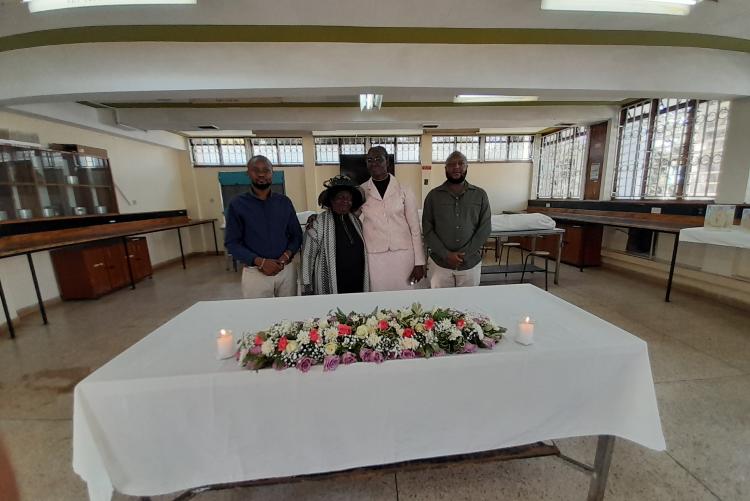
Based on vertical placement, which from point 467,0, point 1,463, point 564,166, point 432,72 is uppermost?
point 467,0

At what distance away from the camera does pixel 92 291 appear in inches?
163

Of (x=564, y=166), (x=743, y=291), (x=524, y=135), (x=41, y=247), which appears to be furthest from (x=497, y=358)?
(x=524, y=135)

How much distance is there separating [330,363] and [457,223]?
5.29 feet

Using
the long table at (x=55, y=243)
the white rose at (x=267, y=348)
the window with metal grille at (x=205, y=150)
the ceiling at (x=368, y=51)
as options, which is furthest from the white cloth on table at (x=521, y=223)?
the window with metal grille at (x=205, y=150)

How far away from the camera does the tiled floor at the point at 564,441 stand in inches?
53.4

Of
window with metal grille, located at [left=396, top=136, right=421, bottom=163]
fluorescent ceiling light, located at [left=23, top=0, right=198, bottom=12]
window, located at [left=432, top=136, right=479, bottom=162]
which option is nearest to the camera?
fluorescent ceiling light, located at [left=23, top=0, right=198, bottom=12]

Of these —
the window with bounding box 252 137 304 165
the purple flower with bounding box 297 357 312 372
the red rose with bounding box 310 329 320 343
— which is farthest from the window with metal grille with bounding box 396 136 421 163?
the purple flower with bounding box 297 357 312 372

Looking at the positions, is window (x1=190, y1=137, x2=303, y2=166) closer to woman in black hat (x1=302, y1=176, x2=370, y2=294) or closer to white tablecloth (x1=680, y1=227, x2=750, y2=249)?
woman in black hat (x1=302, y1=176, x2=370, y2=294)

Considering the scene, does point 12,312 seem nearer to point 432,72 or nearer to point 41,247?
point 41,247

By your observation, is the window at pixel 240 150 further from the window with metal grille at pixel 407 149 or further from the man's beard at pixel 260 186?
the man's beard at pixel 260 186

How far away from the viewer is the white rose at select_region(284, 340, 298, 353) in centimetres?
97

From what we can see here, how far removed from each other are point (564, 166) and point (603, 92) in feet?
12.4

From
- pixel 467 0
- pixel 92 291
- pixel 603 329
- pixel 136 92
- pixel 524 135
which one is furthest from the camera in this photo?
pixel 524 135

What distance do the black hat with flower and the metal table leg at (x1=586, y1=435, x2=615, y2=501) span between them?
1746 millimetres
